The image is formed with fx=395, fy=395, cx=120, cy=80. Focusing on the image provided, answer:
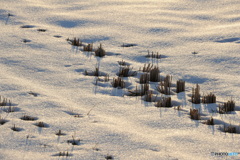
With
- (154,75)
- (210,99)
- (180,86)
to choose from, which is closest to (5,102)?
(154,75)

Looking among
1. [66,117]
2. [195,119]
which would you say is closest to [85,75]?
[66,117]

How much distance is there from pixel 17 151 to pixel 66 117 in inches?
28.4

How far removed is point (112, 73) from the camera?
16.1 feet

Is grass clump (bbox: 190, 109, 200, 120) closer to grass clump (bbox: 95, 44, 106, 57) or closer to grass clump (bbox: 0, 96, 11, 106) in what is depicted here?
grass clump (bbox: 0, 96, 11, 106)

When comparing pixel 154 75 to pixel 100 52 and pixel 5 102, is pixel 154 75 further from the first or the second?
pixel 5 102

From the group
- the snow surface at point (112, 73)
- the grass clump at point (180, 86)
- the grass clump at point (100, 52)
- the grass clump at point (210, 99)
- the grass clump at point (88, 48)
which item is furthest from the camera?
the grass clump at point (88, 48)

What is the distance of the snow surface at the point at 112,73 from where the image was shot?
3.24 metres

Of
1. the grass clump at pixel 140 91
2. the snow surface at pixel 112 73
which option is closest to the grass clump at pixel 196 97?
the snow surface at pixel 112 73

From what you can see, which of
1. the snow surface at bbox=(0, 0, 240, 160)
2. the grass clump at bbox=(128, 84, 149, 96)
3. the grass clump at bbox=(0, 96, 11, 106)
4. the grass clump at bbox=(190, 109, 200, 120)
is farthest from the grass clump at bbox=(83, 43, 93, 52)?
the grass clump at bbox=(190, 109, 200, 120)

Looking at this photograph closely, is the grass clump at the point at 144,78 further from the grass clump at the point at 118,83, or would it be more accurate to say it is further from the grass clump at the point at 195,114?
the grass clump at the point at 195,114

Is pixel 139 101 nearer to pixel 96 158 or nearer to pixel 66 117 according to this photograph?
pixel 66 117

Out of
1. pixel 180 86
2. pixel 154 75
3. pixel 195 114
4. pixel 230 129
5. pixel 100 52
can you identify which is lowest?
pixel 230 129

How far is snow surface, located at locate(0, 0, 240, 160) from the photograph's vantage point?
324cm

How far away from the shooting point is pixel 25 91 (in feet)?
13.7
